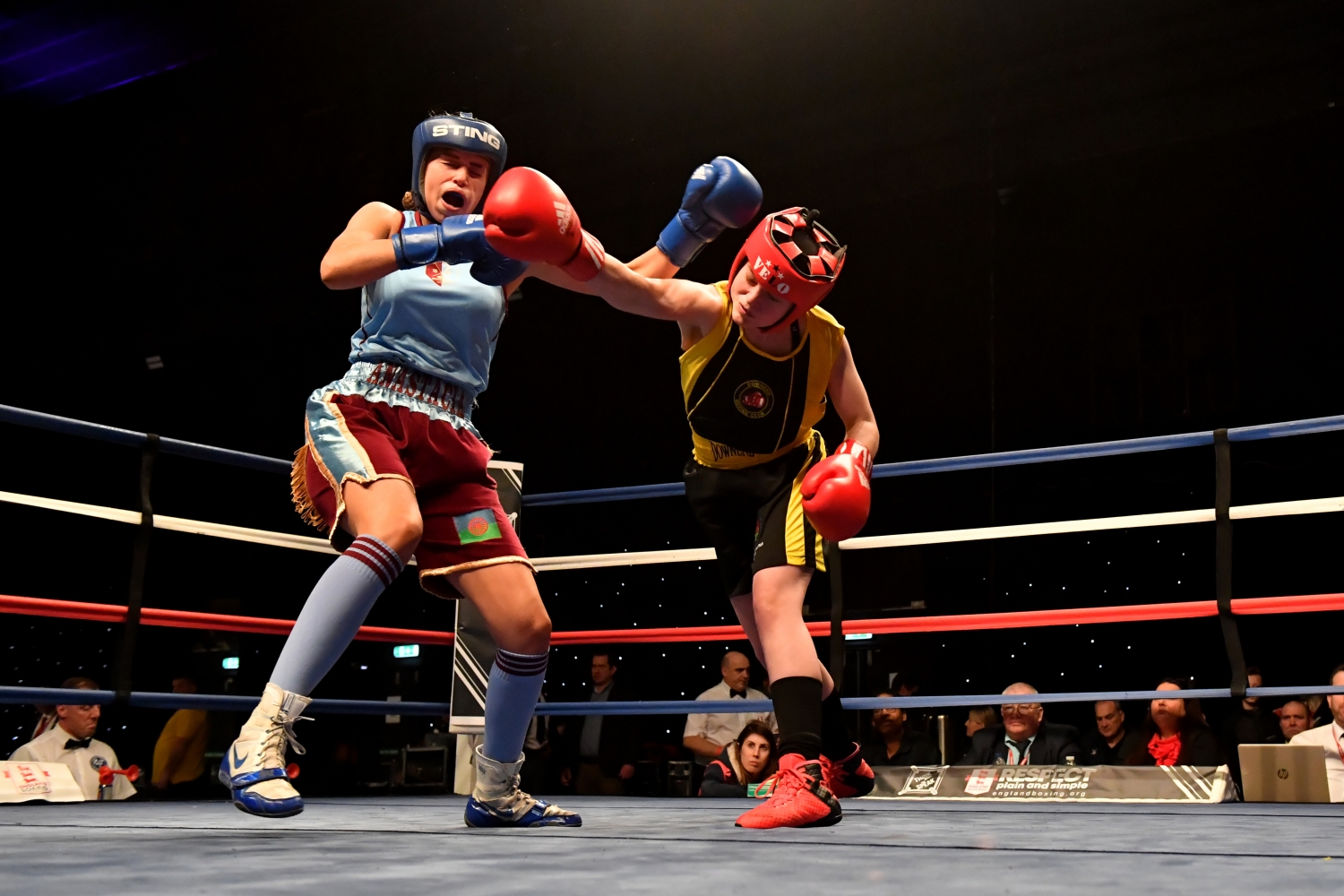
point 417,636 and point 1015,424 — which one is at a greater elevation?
point 1015,424

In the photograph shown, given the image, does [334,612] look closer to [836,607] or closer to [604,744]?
[836,607]

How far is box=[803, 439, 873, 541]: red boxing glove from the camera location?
203 cm

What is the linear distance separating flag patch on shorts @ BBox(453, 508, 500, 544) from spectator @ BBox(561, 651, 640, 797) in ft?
9.79

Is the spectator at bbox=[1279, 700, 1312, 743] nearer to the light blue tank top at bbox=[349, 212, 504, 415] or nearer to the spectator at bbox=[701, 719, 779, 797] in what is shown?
the spectator at bbox=[701, 719, 779, 797]

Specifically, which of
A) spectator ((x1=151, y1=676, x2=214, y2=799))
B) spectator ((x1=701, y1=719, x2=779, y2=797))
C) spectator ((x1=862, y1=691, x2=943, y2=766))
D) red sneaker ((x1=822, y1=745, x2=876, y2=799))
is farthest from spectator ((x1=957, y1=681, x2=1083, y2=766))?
spectator ((x1=151, y1=676, x2=214, y2=799))

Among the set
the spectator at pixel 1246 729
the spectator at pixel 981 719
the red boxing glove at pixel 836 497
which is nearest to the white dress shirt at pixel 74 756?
the red boxing glove at pixel 836 497

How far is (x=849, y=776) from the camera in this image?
2400mm

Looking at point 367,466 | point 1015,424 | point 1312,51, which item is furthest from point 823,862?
point 1015,424

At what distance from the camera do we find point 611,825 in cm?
189

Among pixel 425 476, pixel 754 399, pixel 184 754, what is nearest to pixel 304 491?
pixel 425 476

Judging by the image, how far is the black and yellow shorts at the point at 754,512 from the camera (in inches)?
84.2

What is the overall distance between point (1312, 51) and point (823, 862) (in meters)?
5.40

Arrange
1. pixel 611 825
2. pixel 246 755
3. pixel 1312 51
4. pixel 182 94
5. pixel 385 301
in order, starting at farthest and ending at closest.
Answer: pixel 182 94
pixel 1312 51
pixel 385 301
pixel 611 825
pixel 246 755

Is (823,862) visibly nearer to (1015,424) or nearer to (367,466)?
(367,466)
